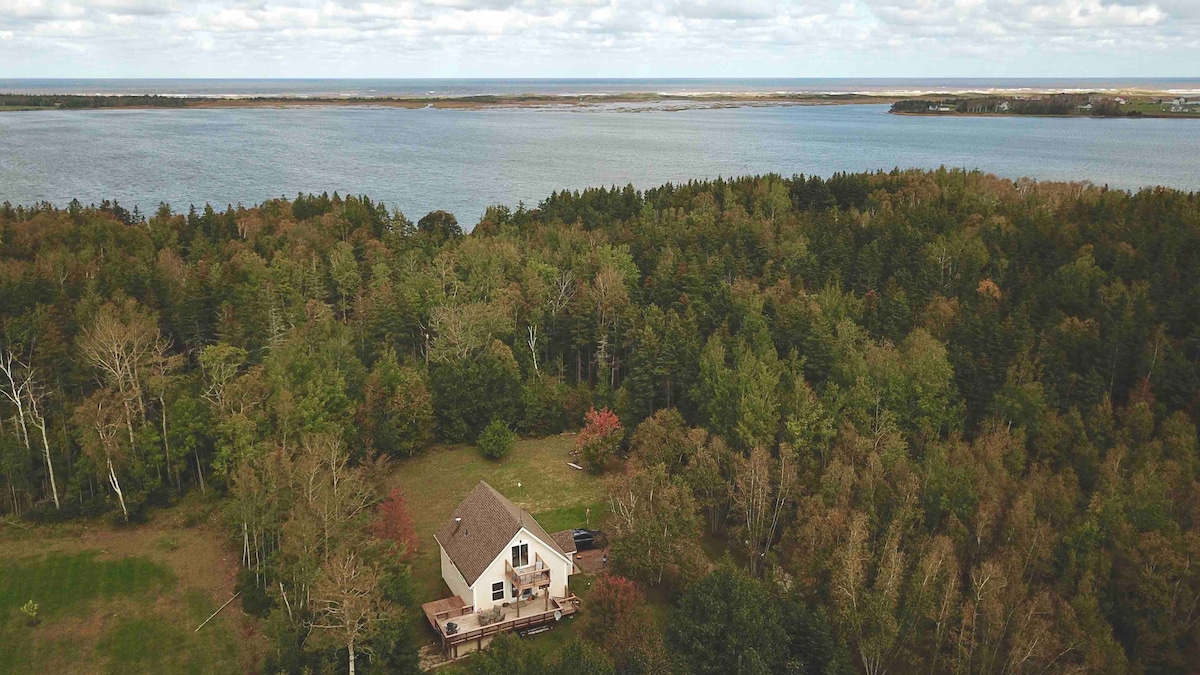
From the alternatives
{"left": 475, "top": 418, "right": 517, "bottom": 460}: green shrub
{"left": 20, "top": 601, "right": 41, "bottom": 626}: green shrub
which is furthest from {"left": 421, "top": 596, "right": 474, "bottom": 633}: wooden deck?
{"left": 475, "top": 418, "right": 517, "bottom": 460}: green shrub

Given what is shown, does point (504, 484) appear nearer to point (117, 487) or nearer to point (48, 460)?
point (117, 487)

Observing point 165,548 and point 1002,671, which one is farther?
point 165,548

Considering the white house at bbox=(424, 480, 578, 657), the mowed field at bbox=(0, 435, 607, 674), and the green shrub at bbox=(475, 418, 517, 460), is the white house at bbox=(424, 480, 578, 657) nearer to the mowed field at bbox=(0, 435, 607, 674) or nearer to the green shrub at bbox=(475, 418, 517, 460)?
the mowed field at bbox=(0, 435, 607, 674)

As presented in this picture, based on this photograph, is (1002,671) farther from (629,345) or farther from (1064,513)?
(629,345)

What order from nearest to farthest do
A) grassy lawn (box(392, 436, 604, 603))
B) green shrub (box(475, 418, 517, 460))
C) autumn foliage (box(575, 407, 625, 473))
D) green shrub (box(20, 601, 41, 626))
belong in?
green shrub (box(20, 601, 41, 626)) → grassy lawn (box(392, 436, 604, 603)) → autumn foliage (box(575, 407, 625, 473)) → green shrub (box(475, 418, 517, 460))

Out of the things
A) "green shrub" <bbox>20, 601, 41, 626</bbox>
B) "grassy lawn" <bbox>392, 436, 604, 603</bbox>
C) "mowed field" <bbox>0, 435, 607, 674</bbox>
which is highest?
"green shrub" <bbox>20, 601, 41, 626</bbox>

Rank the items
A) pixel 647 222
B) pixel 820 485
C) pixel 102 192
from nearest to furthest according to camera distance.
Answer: pixel 820 485 → pixel 647 222 → pixel 102 192

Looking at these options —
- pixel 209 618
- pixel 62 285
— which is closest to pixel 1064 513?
pixel 209 618

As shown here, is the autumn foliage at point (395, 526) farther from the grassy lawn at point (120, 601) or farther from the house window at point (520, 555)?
the grassy lawn at point (120, 601)
